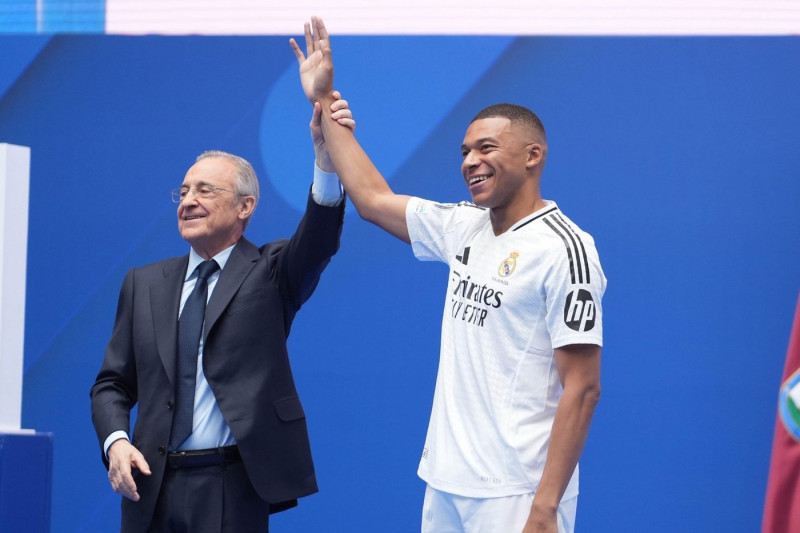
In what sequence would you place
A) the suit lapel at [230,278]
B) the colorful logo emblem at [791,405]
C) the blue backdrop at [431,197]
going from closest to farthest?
the colorful logo emblem at [791,405] < the suit lapel at [230,278] < the blue backdrop at [431,197]

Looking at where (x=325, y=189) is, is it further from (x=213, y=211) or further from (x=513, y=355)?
(x=513, y=355)

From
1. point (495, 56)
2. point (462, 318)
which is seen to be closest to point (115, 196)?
point (495, 56)

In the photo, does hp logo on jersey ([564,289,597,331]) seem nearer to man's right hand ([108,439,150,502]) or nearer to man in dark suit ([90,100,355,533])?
man in dark suit ([90,100,355,533])

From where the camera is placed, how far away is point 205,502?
7.27ft

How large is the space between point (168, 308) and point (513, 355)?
87cm

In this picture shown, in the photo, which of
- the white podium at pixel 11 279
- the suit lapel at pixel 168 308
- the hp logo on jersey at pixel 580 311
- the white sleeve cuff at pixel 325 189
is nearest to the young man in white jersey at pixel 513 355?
the hp logo on jersey at pixel 580 311

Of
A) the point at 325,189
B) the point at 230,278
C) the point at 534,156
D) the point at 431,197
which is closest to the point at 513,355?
the point at 534,156

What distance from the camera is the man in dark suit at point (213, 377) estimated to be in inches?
88.1

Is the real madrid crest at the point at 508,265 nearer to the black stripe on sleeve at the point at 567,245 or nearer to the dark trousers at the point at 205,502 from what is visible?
the black stripe on sleeve at the point at 567,245

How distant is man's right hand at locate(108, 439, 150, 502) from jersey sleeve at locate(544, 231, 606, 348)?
0.94 m

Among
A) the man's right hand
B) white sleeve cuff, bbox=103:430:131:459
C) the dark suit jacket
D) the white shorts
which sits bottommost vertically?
the white shorts

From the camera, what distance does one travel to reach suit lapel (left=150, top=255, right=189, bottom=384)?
230 cm

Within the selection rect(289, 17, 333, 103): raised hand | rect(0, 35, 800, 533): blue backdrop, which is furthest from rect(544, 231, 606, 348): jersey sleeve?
rect(0, 35, 800, 533): blue backdrop

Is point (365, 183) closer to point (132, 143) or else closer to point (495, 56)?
point (495, 56)
